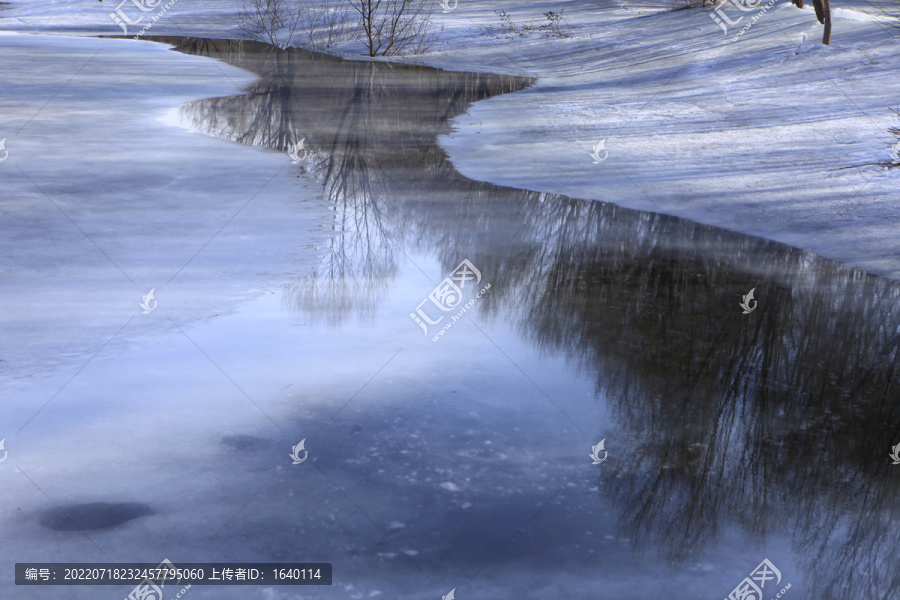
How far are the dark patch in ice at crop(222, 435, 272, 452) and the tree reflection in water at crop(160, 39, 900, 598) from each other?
5.87ft

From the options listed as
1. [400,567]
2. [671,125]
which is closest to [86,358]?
[400,567]

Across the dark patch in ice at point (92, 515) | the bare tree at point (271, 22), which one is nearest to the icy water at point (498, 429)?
the dark patch in ice at point (92, 515)

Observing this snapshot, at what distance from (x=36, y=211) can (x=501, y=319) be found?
16.8 feet

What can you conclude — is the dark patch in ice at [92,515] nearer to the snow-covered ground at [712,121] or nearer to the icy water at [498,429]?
the icy water at [498,429]

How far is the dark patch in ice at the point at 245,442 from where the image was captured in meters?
4.39

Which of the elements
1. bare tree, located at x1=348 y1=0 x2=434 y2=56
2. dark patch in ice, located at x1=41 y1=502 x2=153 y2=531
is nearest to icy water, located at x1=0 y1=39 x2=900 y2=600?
dark patch in ice, located at x1=41 y1=502 x2=153 y2=531

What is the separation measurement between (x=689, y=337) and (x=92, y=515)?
13.2ft

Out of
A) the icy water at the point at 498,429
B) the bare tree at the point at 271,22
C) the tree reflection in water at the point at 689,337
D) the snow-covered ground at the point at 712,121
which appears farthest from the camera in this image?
the bare tree at the point at 271,22

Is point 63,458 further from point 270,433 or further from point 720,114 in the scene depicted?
point 720,114

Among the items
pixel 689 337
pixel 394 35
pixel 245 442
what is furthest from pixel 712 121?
pixel 394 35

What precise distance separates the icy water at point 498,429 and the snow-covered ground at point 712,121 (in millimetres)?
1620

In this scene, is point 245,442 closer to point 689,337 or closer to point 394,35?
point 689,337

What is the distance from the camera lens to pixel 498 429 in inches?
182

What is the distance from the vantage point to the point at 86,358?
17.3 feet
